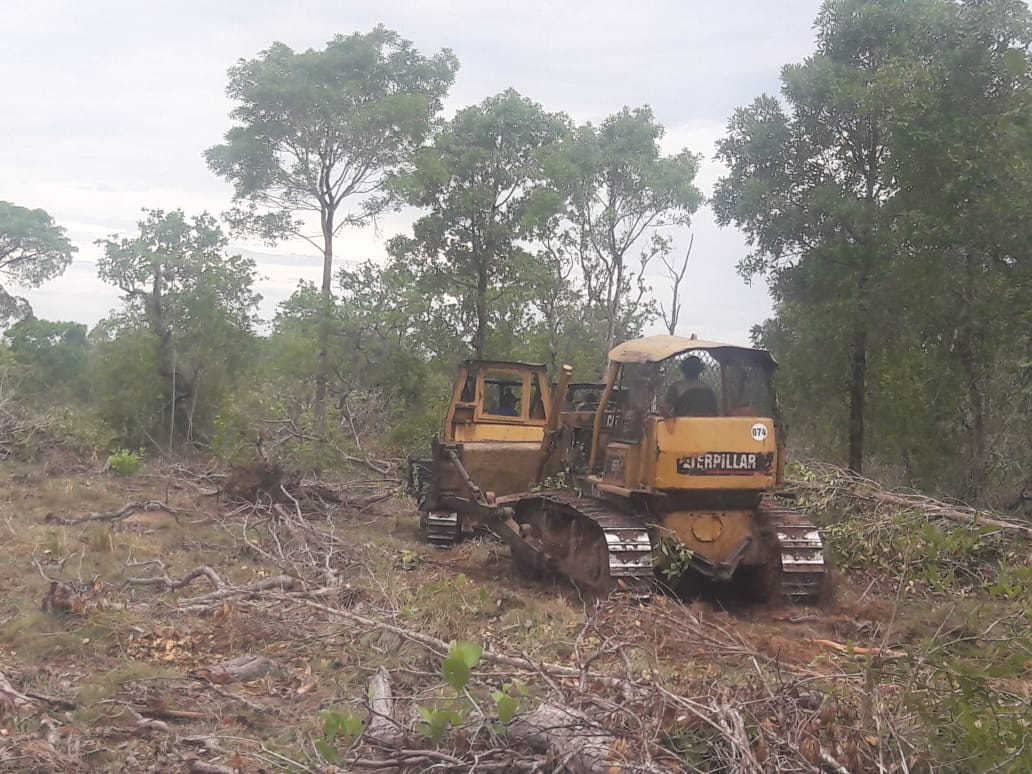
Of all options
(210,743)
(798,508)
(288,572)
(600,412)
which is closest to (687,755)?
(210,743)

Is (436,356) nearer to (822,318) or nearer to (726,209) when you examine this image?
(726,209)

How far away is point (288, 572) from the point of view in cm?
862

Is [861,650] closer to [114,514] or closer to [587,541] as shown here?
[587,541]

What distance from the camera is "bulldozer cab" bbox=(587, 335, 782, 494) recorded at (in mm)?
7727

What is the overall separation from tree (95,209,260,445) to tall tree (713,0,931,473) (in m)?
11.6

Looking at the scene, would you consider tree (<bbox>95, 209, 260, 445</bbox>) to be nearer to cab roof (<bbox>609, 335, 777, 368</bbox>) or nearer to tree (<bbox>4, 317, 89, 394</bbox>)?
tree (<bbox>4, 317, 89, 394</bbox>)

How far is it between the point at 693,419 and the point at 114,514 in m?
7.64

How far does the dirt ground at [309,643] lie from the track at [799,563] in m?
0.17

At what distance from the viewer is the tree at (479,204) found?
22.3 m

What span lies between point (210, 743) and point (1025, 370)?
10500 mm

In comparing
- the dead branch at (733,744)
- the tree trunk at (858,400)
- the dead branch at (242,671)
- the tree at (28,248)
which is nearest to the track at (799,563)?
the dead branch at (242,671)

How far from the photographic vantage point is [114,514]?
38.5 ft

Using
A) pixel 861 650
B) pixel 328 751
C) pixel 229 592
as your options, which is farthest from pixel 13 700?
pixel 861 650

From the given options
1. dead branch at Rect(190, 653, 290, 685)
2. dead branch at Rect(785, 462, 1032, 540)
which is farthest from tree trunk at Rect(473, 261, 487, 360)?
dead branch at Rect(190, 653, 290, 685)
